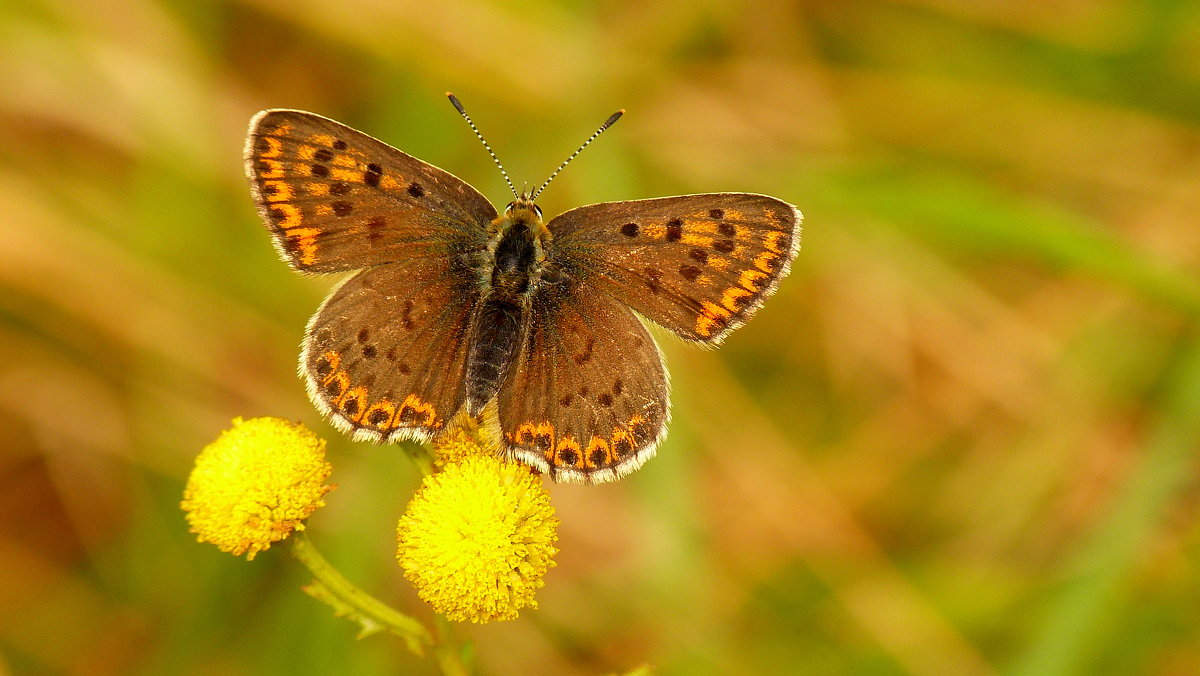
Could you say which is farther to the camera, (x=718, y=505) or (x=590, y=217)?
(x=718, y=505)

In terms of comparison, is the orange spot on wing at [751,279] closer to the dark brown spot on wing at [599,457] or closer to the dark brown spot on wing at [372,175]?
the dark brown spot on wing at [599,457]

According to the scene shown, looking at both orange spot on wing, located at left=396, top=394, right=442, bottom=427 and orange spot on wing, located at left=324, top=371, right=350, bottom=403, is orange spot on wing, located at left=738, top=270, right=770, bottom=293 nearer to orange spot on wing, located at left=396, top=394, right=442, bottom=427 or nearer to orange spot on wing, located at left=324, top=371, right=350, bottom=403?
orange spot on wing, located at left=396, top=394, right=442, bottom=427

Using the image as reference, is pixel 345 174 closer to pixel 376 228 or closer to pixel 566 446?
pixel 376 228

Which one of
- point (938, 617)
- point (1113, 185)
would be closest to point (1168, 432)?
point (938, 617)

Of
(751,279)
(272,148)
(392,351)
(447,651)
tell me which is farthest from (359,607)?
(751,279)

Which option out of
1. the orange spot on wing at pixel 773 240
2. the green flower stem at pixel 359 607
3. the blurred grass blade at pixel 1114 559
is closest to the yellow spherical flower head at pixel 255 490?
the green flower stem at pixel 359 607

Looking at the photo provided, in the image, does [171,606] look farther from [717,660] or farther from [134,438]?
[717,660]
